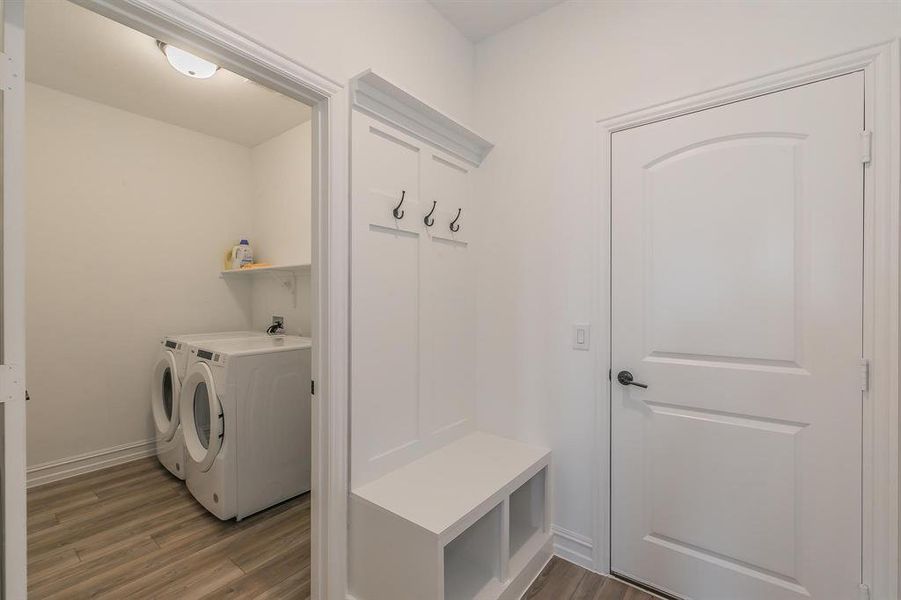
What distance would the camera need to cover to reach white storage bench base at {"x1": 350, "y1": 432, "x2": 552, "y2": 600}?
4.26ft

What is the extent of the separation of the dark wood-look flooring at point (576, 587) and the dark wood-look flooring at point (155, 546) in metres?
1.02

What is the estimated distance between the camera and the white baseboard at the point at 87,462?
2596 millimetres

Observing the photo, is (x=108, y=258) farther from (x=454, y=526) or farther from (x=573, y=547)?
(x=573, y=547)

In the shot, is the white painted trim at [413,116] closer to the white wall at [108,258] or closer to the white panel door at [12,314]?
the white panel door at [12,314]

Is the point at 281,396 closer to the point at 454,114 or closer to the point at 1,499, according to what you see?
the point at 1,499

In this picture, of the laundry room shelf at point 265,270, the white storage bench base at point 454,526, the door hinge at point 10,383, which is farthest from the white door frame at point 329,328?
the laundry room shelf at point 265,270

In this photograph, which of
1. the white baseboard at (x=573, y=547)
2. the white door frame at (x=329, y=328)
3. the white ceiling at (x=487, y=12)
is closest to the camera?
the white door frame at (x=329, y=328)

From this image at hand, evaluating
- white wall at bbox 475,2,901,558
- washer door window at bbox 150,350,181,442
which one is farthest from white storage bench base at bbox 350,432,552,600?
washer door window at bbox 150,350,181,442

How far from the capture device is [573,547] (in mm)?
1833

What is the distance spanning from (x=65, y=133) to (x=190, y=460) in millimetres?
2442

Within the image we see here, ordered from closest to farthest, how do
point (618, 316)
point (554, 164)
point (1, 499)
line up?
1. point (1, 499)
2. point (618, 316)
3. point (554, 164)

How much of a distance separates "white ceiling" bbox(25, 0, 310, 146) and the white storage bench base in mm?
2546

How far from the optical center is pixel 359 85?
1503mm

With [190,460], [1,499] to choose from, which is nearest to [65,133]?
[190,460]
